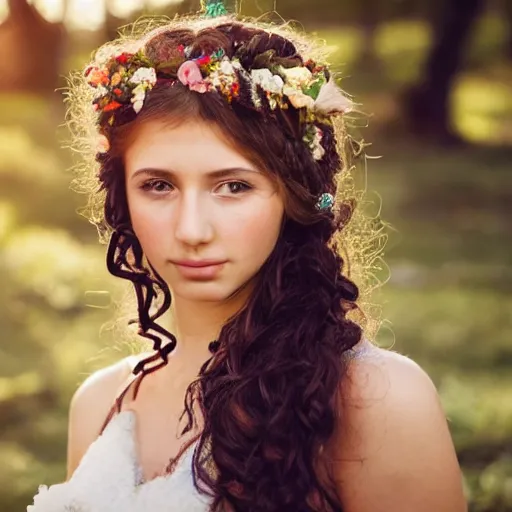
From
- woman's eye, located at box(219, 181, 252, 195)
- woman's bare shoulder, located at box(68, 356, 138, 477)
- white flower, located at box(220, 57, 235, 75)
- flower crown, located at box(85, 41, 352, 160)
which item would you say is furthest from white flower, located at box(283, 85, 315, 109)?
woman's bare shoulder, located at box(68, 356, 138, 477)

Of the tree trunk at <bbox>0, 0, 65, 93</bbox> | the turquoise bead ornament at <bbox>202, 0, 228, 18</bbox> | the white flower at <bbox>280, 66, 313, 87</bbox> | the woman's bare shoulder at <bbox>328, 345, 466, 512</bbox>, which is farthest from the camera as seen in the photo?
the tree trunk at <bbox>0, 0, 65, 93</bbox>

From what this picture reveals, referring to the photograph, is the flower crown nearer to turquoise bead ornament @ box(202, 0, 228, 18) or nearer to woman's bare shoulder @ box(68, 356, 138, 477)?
turquoise bead ornament @ box(202, 0, 228, 18)

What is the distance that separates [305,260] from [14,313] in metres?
5.36

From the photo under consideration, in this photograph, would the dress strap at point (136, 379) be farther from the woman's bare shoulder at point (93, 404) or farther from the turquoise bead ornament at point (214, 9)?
the turquoise bead ornament at point (214, 9)

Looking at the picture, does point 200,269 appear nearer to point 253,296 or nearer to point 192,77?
point 253,296

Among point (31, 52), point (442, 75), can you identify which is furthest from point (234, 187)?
point (442, 75)

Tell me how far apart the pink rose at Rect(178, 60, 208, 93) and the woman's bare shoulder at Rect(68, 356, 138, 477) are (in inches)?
34.9

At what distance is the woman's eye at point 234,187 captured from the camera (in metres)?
2.40

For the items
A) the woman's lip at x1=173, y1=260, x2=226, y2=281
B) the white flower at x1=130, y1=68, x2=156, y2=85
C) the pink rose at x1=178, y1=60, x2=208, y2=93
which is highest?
the white flower at x1=130, y1=68, x2=156, y2=85

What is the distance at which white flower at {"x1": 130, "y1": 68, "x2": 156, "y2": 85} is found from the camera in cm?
251

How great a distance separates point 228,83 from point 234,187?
234 millimetres

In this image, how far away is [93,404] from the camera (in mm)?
2980

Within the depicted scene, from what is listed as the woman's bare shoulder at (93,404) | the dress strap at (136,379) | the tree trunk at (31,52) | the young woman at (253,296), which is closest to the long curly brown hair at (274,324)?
the young woman at (253,296)

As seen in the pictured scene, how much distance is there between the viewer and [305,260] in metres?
2.53
